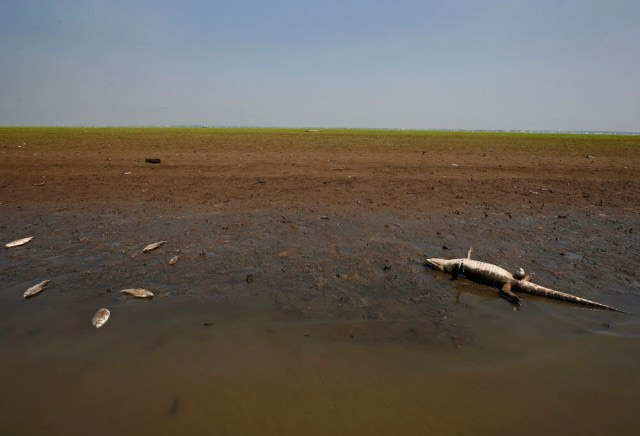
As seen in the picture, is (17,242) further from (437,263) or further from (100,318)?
(437,263)

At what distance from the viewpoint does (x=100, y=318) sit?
4156 mm

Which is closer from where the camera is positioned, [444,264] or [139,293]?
[139,293]

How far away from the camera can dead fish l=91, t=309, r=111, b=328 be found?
4.06 m

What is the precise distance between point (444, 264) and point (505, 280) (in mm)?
889

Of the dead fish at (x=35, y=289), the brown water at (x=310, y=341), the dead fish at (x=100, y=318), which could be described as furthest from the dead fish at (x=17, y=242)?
the dead fish at (x=100, y=318)

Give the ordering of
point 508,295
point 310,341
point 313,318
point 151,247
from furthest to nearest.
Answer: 1. point 151,247
2. point 508,295
3. point 313,318
4. point 310,341

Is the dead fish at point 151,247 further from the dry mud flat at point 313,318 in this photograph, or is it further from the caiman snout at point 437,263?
the caiman snout at point 437,263

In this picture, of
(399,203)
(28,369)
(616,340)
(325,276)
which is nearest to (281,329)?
(325,276)

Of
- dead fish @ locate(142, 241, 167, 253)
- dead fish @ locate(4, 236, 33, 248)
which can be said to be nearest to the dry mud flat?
dead fish @ locate(142, 241, 167, 253)

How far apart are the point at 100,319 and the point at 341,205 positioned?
6526 millimetres

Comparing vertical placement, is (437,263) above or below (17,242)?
above

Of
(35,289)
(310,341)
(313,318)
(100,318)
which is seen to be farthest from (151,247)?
(310,341)

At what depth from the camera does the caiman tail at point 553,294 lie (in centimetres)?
463

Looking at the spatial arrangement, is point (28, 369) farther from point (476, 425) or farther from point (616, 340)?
point (616, 340)
